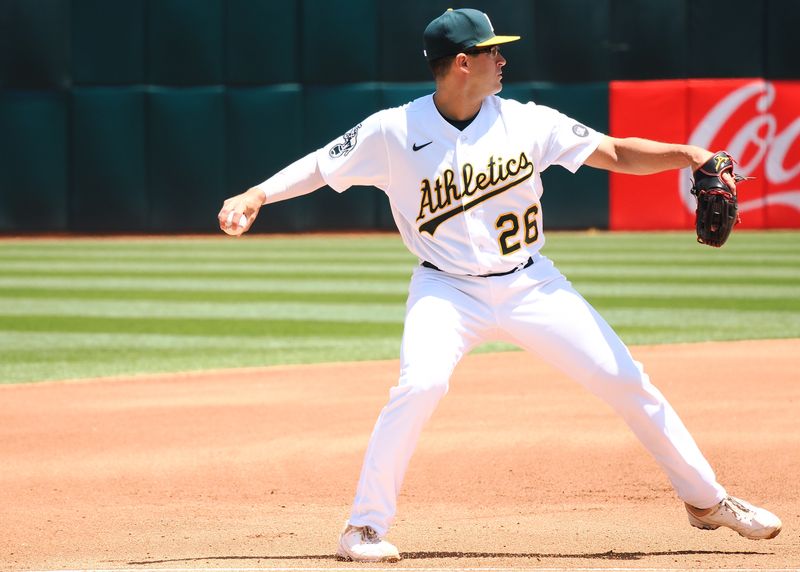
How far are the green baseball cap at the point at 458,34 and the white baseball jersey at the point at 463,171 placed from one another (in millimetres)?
201

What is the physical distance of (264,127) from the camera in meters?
19.7

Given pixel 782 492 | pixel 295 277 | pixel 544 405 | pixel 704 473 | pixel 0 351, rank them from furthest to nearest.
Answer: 1. pixel 295 277
2. pixel 0 351
3. pixel 544 405
4. pixel 782 492
5. pixel 704 473

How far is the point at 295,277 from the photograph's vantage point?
13.9 metres

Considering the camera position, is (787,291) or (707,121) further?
(707,121)

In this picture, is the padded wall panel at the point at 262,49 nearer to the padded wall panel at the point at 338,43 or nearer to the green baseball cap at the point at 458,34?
the padded wall panel at the point at 338,43

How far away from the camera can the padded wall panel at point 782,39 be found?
19438 millimetres

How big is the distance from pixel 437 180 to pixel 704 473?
1.31 metres

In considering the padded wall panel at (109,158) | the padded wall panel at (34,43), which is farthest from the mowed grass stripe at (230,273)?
the padded wall panel at (34,43)

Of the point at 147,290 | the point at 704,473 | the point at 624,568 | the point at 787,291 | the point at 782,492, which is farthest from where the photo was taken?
the point at 147,290

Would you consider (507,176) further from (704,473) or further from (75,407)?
(75,407)

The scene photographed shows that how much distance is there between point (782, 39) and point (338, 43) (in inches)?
280

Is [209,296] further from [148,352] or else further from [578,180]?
[578,180]

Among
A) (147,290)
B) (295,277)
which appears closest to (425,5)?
(295,277)

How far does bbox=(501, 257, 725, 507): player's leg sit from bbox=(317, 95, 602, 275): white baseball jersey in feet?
0.46
